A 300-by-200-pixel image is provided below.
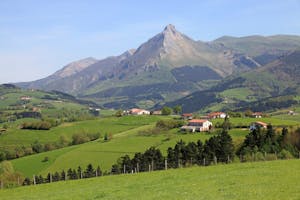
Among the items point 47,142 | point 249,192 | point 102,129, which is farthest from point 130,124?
point 249,192

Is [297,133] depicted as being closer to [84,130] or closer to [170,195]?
[170,195]

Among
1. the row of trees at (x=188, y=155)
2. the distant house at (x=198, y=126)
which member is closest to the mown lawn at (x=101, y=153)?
the distant house at (x=198, y=126)

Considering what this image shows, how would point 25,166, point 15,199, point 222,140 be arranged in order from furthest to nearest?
point 25,166 < point 222,140 < point 15,199

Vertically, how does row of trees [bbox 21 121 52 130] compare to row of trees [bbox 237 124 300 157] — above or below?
below

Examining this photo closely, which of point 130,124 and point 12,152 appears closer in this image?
point 12,152

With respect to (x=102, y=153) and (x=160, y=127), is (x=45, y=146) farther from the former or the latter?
(x=160, y=127)

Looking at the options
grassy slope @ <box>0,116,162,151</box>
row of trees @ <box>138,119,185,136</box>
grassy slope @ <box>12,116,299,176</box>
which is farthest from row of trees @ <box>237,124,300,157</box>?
grassy slope @ <box>0,116,162,151</box>

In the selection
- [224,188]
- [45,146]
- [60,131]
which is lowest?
[45,146]

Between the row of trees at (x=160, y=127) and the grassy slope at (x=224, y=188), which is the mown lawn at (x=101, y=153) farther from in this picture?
the grassy slope at (x=224, y=188)

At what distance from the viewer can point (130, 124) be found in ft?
627

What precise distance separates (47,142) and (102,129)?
1189 inches

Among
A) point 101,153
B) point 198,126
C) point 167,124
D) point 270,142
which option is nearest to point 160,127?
point 167,124

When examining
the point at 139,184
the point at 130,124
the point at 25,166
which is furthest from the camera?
the point at 130,124

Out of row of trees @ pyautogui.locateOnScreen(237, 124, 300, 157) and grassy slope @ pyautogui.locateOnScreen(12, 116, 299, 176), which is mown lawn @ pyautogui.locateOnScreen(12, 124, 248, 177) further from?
row of trees @ pyautogui.locateOnScreen(237, 124, 300, 157)
